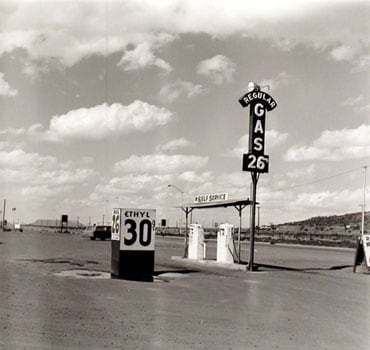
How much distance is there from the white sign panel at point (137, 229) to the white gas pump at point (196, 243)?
8.60m

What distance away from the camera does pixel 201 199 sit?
24250mm

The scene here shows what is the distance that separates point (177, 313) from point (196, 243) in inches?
594

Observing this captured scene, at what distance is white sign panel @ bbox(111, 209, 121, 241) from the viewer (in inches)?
639

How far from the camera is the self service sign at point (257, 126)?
68.7 feet

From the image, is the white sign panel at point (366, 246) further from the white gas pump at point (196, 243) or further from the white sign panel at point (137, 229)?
the white sign panel at point (137, 229)

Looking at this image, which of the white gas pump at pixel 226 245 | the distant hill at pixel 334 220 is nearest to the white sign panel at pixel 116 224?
the white gas pump at pixel 226 245

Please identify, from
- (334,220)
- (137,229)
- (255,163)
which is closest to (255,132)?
(255,163)

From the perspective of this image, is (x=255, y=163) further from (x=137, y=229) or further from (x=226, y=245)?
(x=137, y=229)

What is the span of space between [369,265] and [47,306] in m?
14.7

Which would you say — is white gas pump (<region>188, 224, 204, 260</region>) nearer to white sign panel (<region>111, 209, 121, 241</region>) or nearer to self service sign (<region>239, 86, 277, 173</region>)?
self service sign (<region>239, 86, 277, 173</region>)

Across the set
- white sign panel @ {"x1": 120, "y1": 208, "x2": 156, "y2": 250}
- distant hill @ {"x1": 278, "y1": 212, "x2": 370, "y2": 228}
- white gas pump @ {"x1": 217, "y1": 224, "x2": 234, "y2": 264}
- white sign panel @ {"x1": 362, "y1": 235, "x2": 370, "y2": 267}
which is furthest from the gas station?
distant hill @ {"x1": 278, "y1": 212, "x2": 370, "y2": 228}

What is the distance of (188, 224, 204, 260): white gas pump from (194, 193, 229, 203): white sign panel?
135 cm

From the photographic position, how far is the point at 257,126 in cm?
2141

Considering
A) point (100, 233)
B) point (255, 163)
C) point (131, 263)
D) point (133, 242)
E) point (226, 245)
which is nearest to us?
point (131, 263)
